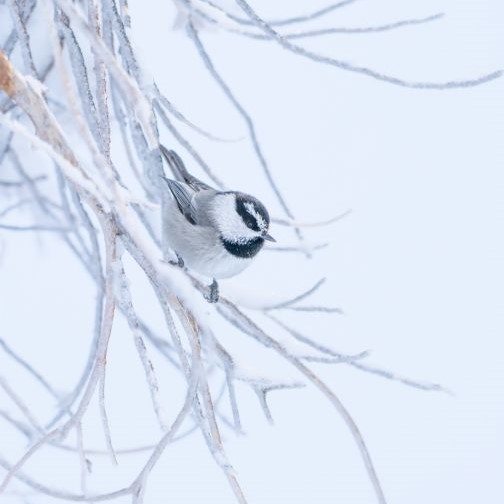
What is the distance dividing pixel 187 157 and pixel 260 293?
88cm

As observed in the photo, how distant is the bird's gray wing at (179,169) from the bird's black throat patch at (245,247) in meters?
0.15

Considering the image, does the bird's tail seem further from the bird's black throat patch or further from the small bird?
the bird's black throat patch

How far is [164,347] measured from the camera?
142 cm

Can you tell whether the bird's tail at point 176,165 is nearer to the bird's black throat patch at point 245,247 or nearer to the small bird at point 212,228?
the small bird at point 212,228

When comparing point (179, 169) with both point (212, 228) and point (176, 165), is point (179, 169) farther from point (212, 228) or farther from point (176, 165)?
point (212, 228)

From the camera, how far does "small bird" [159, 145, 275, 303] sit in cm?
158

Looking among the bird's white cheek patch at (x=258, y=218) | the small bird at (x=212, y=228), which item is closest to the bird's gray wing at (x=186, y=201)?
the small bird at (x=212, y=228)

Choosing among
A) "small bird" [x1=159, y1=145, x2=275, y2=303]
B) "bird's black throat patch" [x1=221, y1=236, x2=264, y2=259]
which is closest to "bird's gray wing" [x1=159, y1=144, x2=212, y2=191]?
"small bird" [x1=159, y1=145, x2=275, y2=303]

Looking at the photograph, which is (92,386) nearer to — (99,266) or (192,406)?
(192,406)

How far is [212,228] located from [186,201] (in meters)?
0.08

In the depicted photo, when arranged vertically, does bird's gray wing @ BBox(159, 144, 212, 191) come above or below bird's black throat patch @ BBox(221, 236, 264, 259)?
above

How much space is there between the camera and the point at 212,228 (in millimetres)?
1649

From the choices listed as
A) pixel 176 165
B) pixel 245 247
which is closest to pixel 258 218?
pixel 245 247

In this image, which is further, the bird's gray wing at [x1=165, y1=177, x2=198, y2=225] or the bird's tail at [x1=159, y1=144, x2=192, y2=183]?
the bird's gray wing at [x1=165, y1=177, x2=198, y2=225]
